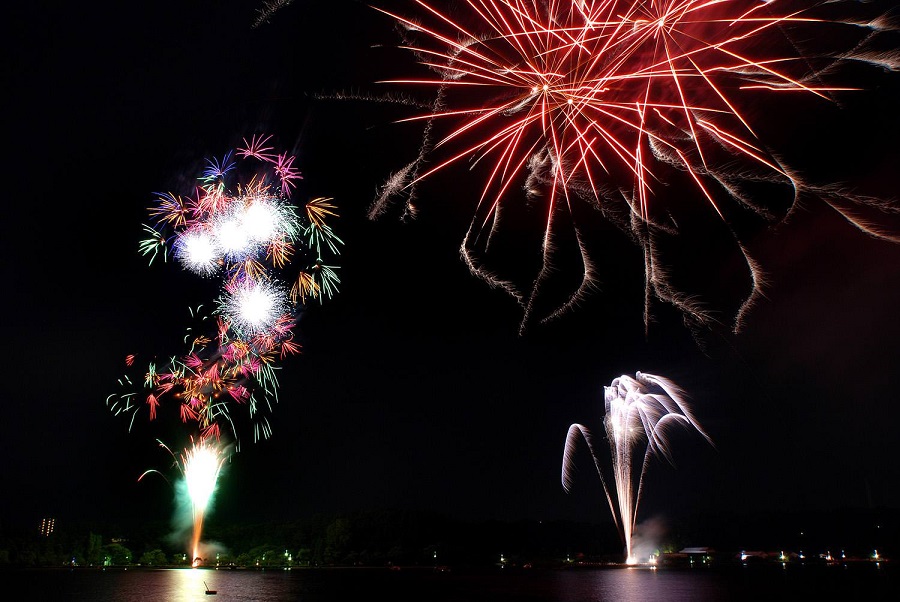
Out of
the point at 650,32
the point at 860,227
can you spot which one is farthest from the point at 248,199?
the point at 860,227

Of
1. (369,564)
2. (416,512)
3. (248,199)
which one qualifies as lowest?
(369,564)

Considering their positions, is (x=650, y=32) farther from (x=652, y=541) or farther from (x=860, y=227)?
(x=652, y=541)

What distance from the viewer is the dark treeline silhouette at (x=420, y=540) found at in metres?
87.9

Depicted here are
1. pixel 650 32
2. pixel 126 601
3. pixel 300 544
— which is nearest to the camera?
pixel 650 32

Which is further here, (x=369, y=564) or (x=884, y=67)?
(x=369, y=564)

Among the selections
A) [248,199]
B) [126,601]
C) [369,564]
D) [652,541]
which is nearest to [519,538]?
[652,541]

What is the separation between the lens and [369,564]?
94.3m

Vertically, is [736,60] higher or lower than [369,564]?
higher

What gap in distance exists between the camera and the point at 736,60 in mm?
10234

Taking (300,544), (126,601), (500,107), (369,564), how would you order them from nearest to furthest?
(500,107)
(126,601)
(369,564)
(300,544)

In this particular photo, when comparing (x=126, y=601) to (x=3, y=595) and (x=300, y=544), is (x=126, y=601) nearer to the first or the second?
(x=3, y=595)

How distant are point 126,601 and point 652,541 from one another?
330 feet

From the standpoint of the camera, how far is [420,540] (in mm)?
104812

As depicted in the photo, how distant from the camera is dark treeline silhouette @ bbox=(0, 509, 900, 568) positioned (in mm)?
87875
